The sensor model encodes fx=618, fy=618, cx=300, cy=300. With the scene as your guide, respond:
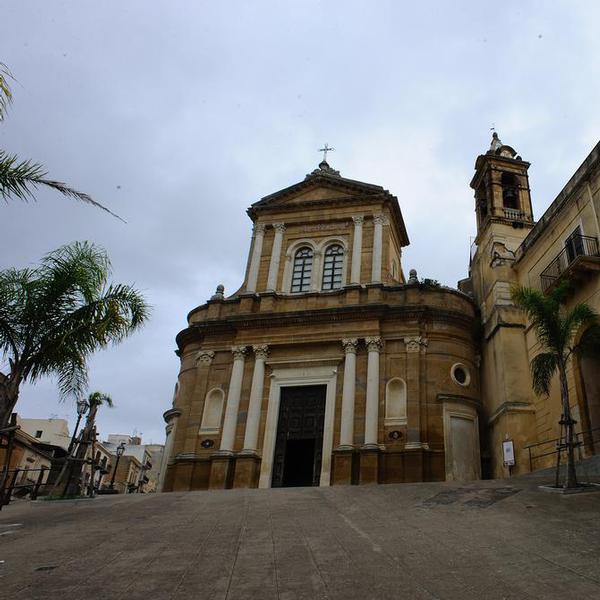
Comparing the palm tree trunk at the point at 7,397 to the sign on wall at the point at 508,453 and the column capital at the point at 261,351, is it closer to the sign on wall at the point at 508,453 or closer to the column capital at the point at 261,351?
the column capital at the point at 261,351

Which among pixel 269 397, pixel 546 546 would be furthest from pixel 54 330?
pixel 269 397

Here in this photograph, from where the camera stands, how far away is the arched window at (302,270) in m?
25.0

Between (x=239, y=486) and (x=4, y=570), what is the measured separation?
13.4 m

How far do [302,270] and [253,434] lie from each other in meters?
7.42

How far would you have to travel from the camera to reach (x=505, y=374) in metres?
20.4

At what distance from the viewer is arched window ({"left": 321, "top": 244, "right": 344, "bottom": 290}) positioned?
24781mm

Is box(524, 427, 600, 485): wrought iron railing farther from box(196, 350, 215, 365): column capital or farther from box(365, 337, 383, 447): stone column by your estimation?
box(196, 350, 215, 365): column capital

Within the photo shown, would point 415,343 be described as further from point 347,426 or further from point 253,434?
point 253,434

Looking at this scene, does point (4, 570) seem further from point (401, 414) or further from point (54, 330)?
point (401, 414)

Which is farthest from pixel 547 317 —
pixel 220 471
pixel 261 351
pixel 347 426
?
pixel 220 471

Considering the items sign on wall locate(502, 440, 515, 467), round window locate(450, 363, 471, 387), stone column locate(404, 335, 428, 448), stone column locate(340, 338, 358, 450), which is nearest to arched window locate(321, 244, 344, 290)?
stone column locate(340, 338, 358, 450)

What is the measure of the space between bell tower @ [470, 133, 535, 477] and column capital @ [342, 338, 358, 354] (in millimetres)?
4860

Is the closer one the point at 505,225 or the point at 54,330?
the point at 54,330

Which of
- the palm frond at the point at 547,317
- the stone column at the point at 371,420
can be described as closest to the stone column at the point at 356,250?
the stone column at the point at 371,420
